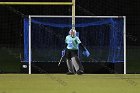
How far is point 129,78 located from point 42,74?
3476 millimetres

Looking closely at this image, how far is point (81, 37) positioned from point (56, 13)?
15.1 feet

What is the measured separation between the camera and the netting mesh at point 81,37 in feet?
62.3

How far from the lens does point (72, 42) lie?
59.5ft

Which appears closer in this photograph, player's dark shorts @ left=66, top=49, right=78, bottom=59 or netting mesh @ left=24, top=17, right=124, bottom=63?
player's dark shorts @ left=66, top=49, right=78, bottom=59

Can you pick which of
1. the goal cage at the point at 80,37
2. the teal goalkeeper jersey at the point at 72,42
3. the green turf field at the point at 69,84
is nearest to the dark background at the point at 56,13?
the goal cage at the point at 80,37

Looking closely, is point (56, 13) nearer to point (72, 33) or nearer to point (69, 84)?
point (72, 33)

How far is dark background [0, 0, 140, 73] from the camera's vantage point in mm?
21391

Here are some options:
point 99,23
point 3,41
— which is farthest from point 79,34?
point 3,41

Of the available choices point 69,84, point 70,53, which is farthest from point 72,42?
point 69,84

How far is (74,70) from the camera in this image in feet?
60.6

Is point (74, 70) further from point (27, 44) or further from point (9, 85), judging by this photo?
point (9, 85)

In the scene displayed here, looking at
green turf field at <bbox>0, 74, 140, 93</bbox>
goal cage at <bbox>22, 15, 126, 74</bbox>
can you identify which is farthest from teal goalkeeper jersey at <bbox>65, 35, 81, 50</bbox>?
green turf field at <bbox>0, 74, 140, 93</bbox>

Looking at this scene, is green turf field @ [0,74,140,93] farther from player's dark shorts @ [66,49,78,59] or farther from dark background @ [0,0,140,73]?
dark background @ [0,0,140,73]

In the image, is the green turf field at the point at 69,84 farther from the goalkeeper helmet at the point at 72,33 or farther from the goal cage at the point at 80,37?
the goalkeeper helmet at the point at 72,33
